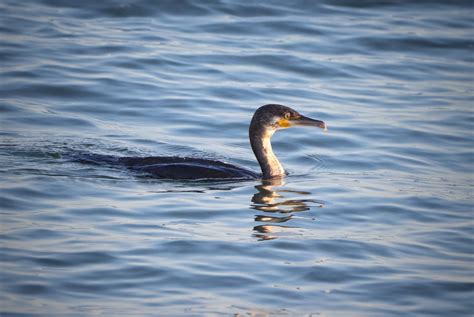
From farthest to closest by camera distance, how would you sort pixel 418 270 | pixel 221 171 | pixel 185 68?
pixel 185 68, pixel 221 171, pixel 418 270

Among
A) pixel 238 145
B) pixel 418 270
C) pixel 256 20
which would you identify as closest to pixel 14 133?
pixel 238 145

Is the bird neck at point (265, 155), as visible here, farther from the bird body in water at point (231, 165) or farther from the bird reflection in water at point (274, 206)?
the bird reflection in water at point (274, 206)

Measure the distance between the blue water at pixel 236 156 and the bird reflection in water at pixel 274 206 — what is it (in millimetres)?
41

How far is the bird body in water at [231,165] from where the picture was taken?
1054 cm

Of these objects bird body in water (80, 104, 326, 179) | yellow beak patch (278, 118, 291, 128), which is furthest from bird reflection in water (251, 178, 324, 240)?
yellow beak patch (278, 118, 291, 128)

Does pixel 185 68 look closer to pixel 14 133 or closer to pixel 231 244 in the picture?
pixel 14 133

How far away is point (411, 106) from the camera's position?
1462cm

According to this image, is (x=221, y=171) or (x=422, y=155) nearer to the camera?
(x=221, y=171)

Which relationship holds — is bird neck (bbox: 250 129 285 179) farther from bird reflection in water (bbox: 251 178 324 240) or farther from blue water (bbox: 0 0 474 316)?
blue water (bbox: 0 0 474 316)

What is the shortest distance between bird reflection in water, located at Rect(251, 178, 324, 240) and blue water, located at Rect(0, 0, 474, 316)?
4cm

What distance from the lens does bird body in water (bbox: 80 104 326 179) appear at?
10.5 meters

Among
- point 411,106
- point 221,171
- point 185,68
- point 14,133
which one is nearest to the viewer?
point 221,171

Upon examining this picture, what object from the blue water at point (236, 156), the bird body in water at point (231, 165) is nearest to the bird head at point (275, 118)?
the bird body in water at point (231, 165)

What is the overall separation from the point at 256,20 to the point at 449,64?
4.16m
